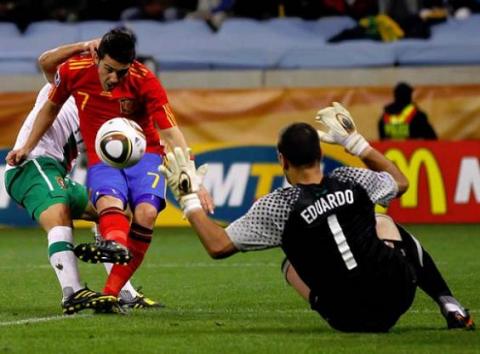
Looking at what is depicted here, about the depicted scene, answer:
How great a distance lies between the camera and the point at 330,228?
7391mm

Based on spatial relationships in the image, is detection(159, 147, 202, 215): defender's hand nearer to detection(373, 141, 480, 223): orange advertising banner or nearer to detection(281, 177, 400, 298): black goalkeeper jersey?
detection(281, 177, 400, 298): black goalkeeper jersey

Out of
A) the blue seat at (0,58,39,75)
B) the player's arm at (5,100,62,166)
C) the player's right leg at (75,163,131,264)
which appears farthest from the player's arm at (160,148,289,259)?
the blue seat at (0,58,39,75)

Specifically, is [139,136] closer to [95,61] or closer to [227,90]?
[95,61]

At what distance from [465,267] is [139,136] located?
4.55 meters

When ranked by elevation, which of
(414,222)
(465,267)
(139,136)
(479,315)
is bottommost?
(414,222)

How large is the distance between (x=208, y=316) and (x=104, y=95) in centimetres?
162

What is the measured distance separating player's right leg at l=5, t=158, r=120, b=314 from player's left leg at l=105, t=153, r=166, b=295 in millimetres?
291

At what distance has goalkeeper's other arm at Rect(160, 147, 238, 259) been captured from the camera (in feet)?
23.8

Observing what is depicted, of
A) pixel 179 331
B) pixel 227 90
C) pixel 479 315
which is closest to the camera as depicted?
pixel 179 331

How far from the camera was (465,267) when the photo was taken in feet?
41.0

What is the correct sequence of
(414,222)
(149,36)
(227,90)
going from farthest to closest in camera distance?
(149,36) < (227,90) < (414,222)

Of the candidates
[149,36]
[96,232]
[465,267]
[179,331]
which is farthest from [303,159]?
[149,36]

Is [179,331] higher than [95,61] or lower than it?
lower

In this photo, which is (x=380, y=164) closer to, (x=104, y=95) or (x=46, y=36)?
(x=104, y=95)
